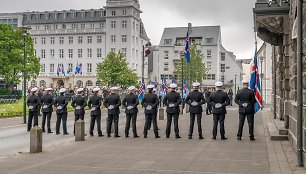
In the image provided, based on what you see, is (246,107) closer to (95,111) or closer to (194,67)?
(95,111)

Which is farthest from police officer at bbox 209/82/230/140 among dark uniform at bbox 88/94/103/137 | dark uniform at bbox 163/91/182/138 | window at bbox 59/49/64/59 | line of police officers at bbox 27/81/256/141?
window at bbox 59/49/64/59

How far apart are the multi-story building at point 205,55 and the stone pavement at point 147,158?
87.5 m

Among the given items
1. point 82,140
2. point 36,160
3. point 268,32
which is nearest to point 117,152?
point 36,160

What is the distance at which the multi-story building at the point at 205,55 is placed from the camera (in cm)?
10256

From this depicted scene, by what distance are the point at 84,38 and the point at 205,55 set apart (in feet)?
89.1

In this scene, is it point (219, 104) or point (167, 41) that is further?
point (167, 41)

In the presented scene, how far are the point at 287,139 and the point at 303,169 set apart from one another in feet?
17.0

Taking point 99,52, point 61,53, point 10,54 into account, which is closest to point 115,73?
point 10,54

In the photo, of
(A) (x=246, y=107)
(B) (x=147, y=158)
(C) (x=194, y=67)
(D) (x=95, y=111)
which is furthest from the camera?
(C) (x=194, y=67)

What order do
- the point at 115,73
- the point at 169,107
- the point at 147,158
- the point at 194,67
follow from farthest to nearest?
the point at 194,67 → the point at 115,73 → the point at 169,107 → the point at 147,158

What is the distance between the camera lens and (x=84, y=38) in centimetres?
9775

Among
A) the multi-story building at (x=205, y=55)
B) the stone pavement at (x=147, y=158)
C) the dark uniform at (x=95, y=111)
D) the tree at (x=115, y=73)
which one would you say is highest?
the multi-story building at (x=205, y=55)

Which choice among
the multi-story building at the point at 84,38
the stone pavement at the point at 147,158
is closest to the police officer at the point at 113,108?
the stone pavement at the point at 147,158

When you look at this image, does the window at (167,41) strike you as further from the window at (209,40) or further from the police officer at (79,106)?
the police officer at (79,106)
